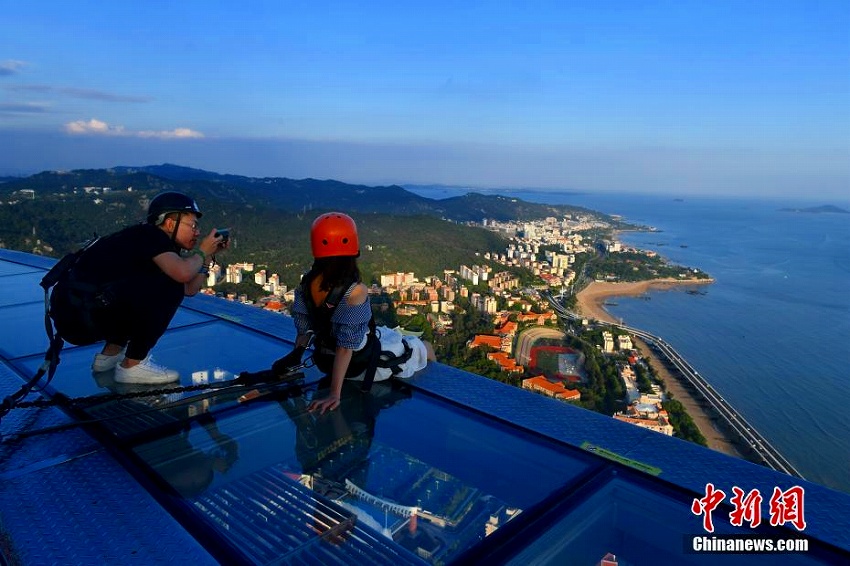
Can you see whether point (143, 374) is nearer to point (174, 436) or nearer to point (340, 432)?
point (174, 436)

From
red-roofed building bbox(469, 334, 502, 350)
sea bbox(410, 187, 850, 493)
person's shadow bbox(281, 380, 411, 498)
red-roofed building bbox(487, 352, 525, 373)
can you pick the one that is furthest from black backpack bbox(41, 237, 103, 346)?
red-roofed building bbox(469, 334, 502, 350)

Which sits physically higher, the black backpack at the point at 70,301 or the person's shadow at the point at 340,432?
the black backpack at the point at 70,301

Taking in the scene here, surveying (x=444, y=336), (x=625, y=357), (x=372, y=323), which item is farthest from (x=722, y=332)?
(x=372, y=323)

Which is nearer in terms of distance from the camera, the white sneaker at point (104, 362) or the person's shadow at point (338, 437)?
the person's shadow at point (338, 437)

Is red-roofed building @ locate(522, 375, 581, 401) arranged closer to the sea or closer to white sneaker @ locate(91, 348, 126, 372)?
the sea

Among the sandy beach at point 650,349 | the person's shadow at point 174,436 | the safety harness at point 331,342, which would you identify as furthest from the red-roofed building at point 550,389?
the person's shadow at point 174,436

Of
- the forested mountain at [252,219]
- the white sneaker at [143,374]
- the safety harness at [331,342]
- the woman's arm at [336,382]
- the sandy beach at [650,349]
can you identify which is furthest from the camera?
the forested mountain at [252,219]

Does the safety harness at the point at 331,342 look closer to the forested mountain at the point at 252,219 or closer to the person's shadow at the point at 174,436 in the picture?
the person's shadow at the point at 174,436
